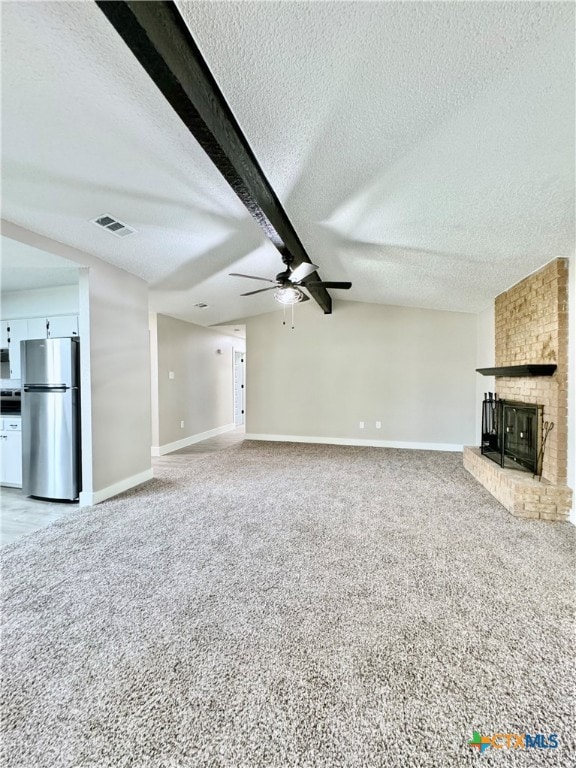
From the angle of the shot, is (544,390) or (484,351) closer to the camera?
(544,390)

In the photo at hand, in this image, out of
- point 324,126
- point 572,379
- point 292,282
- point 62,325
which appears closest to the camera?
point 324,126

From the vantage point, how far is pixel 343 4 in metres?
1.25

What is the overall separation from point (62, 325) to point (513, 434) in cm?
553

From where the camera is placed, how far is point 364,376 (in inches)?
257

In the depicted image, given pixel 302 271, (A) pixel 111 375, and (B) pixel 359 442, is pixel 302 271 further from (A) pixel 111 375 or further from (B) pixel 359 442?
(B) pixel 359 442

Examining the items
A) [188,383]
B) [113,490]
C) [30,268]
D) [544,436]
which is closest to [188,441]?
[188,383]

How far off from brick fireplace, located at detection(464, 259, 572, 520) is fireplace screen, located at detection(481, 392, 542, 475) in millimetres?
95

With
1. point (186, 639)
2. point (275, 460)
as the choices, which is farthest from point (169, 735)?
point (275, 460)

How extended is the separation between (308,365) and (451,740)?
5.87 metres

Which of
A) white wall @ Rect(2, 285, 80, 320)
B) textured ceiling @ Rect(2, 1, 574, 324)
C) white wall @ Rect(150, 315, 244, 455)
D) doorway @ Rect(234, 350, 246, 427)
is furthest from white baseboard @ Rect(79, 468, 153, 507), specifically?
doorway @ Rect(234, 350, 246, 427)

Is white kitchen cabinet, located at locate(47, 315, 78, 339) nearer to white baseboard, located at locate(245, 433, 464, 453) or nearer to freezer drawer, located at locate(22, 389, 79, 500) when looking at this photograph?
freezer drawer, located at locate(22, 389, 79, 500)

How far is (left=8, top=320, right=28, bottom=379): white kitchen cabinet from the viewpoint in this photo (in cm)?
406

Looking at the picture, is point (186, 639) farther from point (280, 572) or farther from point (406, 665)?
point (406, 665)

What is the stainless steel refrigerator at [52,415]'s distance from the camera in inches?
136
